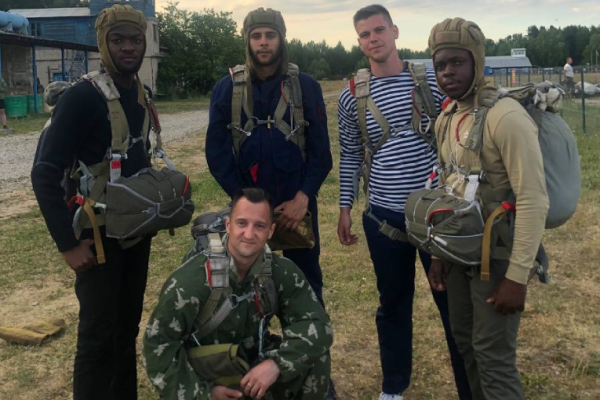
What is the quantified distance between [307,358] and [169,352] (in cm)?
70

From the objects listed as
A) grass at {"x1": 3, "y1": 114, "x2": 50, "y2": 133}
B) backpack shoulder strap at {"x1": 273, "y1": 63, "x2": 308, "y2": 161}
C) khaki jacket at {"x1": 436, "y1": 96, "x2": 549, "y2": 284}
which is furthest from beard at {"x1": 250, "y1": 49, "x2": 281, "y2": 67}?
grass at {"x1": 3, "y1": 114, "x2": 50, "y2": 133}

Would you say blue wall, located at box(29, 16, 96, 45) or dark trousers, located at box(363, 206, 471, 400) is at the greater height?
blue wall, located at box(29, 16, 96, 45)

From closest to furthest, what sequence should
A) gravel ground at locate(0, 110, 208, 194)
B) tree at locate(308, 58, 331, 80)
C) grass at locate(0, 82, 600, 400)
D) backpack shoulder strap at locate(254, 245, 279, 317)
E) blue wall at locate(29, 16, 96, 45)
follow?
backpack shoulder strap at locate(254, 245, 279, 317) → grass at locate(0, 82, 600, 400) → gravel ground at locate(0, 110, 208, 194) → blue wall at locate(29, 16, 96, 45) → tree at locate(308, 58, 331, 80)

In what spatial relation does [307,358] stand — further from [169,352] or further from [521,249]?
[521,249]

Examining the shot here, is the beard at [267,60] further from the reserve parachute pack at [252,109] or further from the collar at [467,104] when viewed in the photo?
the collar at [467,104]

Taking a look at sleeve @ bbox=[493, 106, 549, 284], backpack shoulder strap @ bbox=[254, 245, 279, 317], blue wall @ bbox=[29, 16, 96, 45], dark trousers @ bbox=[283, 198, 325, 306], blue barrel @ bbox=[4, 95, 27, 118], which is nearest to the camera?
sleeve @ bbox=[493, 106, 549, 284]

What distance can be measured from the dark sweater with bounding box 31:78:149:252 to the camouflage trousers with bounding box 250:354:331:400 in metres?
1.30

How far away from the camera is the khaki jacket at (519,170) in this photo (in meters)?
2.65

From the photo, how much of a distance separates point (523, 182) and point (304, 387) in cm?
153

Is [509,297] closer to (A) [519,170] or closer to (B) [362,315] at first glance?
(A) [519,170]

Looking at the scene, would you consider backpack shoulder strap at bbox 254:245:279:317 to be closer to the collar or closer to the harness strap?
the harness strap

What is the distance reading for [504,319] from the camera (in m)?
2.86

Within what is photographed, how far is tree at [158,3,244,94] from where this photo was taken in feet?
178

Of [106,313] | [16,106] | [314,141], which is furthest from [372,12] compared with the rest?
[16,106]
